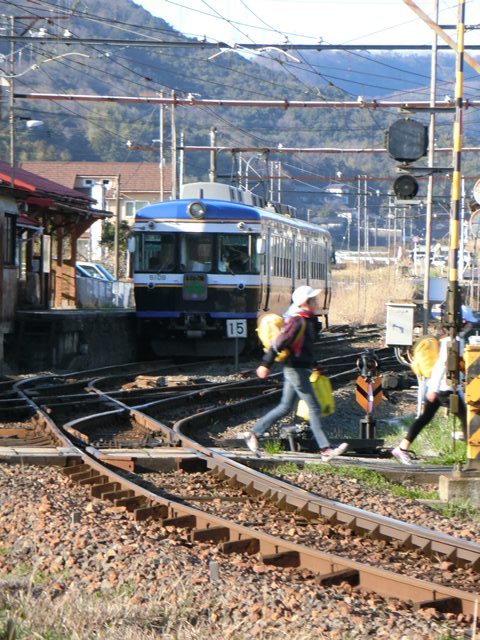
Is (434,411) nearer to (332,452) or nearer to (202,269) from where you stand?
Answer: (332,452)

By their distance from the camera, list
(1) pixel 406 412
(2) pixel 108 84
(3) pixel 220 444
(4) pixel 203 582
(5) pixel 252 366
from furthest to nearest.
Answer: (2) pixel 108 84
(5) pixel 252 366
(1) pixel 406 412
(3) pixel 220 444
(4) pixel 203 582

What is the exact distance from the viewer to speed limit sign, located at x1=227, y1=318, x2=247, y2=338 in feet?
71.1

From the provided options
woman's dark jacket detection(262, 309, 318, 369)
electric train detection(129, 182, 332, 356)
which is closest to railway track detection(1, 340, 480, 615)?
woman's dark jacket detection(262, 309, 318, 369)

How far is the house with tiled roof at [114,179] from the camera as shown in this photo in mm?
84250

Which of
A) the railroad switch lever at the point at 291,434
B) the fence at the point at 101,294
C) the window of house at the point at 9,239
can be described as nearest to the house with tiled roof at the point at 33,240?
the window of house at the point at 9,239

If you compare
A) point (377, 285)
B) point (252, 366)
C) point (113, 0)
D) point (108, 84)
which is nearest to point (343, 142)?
point (108, 84)

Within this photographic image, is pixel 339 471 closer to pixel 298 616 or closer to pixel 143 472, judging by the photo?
pixel 143 472

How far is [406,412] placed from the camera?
56.0 ft

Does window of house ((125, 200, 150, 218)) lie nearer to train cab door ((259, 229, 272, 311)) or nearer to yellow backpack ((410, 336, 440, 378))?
train cab door ((259, 229, 272, 311))

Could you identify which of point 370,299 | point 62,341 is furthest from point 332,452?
point 370,299

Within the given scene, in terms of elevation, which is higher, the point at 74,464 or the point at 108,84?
the point at 108,84

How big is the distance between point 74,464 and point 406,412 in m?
7.84

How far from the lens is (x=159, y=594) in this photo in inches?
221

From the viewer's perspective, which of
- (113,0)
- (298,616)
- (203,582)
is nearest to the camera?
(298,616)
